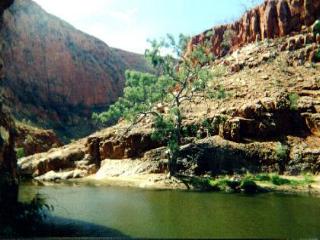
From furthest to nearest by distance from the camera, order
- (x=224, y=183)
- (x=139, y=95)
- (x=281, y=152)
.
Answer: (x=139, y=95) → (x=281, y=152) → (x=224, y=183)

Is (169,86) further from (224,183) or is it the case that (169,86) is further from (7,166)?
(7,166)

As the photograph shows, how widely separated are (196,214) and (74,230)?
24.5 feet

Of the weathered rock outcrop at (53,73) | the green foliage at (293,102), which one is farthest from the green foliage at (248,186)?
the weathered rock outcrop at (53,73)

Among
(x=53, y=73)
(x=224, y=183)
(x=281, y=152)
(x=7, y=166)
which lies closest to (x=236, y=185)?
(x=224, y=183)

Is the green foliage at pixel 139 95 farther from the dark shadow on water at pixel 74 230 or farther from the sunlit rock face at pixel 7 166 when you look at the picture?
the dark shadow on water at pixel 74 230

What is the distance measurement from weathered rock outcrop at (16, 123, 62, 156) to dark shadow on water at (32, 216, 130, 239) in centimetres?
5558

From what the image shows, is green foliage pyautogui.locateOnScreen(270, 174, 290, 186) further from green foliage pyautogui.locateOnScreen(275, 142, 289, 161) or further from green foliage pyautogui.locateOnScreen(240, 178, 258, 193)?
green foliage pyautogui.locateOnScreen(275, 142, 289, 161)

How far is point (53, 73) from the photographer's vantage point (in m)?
120

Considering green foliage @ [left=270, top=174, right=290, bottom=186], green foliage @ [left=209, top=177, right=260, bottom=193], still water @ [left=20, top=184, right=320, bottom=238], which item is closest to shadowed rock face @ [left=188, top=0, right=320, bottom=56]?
green foliage @ [left=270, top=174, right=290, bottom=186]

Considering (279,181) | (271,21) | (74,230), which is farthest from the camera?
(271,21)

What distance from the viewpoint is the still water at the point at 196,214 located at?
18.5 metres

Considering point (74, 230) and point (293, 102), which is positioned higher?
point (293, 102)

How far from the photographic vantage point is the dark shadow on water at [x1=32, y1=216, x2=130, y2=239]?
16797mm

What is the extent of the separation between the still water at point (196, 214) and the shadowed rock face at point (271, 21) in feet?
172
